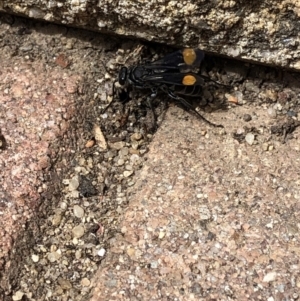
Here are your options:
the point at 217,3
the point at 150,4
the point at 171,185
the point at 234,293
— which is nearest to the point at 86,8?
the point at 150,4

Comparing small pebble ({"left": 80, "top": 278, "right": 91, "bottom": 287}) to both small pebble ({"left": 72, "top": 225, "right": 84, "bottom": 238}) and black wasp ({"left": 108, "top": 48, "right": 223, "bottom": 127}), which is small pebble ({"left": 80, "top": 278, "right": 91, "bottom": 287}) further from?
black wasp ({"left": 108, "top": 48, "right": 223, "bottom": 127})

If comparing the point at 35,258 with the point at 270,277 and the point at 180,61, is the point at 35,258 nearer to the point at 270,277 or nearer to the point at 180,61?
the point at 270,277

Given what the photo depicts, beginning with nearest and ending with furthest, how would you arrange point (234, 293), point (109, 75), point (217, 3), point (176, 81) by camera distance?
point (234, 293) < point (217, 3) < point (109, 75) < point (176, 81)

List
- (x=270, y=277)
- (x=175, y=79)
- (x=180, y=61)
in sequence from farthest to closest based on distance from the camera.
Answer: (x=175, y=79)
(x=180, y=61)
(x=270, y=277)

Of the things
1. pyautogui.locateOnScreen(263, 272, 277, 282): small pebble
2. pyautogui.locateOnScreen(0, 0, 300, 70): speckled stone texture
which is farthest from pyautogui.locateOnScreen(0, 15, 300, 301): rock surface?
pyautogui.locateOnScreen(0, 0, 300, 70): speckled stone texture

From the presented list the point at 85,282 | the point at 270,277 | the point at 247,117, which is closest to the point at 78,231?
the point at 85,282

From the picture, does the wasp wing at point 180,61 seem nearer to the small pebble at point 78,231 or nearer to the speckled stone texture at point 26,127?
the speckled stone texture at point 26,127

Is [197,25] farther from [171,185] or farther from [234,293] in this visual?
[234,293]
